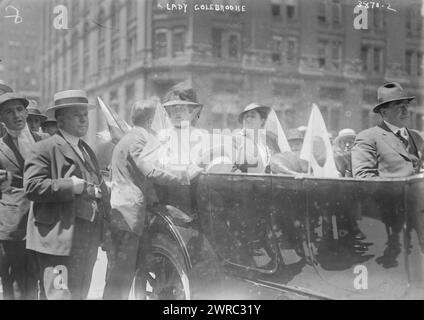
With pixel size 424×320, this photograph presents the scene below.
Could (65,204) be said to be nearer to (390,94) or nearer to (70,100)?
(70,100)

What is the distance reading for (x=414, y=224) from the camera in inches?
91.5

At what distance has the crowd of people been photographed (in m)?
2.94

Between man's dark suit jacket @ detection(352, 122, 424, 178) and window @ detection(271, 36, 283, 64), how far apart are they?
721 millimetres

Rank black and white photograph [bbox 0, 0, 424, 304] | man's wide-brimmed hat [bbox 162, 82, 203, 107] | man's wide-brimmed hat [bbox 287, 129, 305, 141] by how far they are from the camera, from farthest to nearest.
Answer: man's wide-brimmed hat [bbox 287, 129, 305, 141], man's wide-brimmed hat [bbox 162, 82, 203, 107], black and white photograph [bbox 0, 0, 424, 304]

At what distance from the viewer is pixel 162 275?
10.4 feet

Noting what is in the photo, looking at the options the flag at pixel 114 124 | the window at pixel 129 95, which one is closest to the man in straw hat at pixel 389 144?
the window at pixel 129 95

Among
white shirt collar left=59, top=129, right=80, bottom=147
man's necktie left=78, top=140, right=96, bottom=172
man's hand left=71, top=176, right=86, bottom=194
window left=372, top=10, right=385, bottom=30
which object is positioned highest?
window left=372, top=10, right=385, bottom=30

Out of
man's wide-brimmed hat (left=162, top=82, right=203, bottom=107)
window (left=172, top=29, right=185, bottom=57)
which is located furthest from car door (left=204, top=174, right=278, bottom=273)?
window (left=172, top=29, right=185, bottom=57)

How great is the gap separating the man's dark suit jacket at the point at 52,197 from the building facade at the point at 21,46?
759 millimetres

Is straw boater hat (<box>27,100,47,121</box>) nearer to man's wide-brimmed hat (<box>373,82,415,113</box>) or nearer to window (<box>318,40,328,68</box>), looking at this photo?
window (<box>318,40,328,68</box>)

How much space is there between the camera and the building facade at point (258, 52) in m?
3.30

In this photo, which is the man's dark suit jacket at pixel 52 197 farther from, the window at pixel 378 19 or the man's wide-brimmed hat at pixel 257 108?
the window at pixel 378 19
